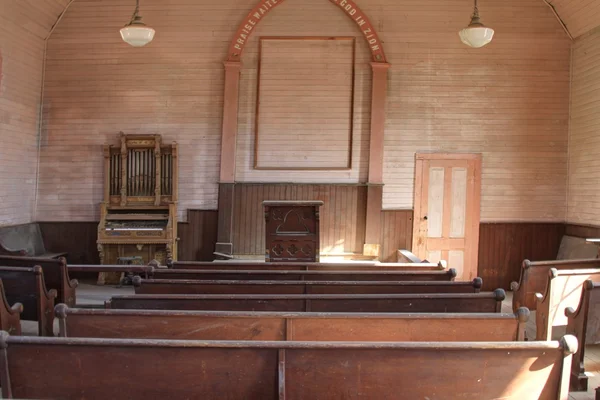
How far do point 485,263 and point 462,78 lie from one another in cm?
294

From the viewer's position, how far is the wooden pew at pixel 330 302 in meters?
3.52

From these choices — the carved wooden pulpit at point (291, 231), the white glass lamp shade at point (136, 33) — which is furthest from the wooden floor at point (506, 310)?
the white glass lamp shade at point (136, 33)

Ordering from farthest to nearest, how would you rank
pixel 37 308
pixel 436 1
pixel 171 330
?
pixel 436 1, pixel 37 308, pixel 171 330

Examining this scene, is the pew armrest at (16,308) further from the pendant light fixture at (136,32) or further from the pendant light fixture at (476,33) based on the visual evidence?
the pendant light fixture at (476,33)

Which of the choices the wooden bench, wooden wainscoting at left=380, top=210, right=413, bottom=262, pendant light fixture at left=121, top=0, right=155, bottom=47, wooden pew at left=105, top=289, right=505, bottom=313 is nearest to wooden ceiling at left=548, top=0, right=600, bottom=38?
wooden wainscoting at left=380, top=210, right=413, bottom=262

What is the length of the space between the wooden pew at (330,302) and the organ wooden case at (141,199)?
15.2ft

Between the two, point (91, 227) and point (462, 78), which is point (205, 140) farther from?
point (462, 78)

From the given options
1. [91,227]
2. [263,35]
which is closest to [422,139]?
[263,35]

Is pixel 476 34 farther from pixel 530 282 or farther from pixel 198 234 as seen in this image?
pixel 198 234

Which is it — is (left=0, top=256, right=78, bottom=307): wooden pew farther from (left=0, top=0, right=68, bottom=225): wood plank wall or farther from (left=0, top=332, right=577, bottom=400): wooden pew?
(left=0, top=0, right=68, bottom=225): wood plank wall

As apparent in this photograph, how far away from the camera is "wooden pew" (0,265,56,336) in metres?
4.23

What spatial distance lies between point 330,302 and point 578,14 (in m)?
6.74

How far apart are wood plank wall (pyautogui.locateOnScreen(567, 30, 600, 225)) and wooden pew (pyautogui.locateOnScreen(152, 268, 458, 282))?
13.9ft

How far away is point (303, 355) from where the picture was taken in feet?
7.50
